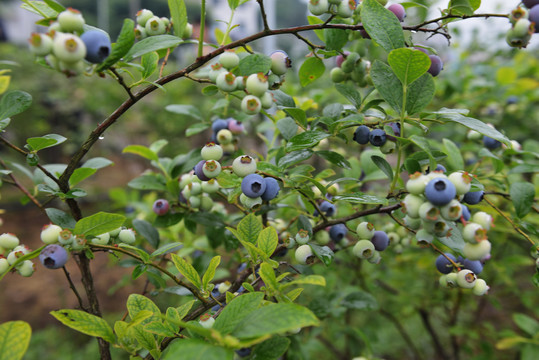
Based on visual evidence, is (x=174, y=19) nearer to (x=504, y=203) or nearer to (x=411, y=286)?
(x=504, y=203)

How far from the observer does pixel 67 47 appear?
45 centimetres

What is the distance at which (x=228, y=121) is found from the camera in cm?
98

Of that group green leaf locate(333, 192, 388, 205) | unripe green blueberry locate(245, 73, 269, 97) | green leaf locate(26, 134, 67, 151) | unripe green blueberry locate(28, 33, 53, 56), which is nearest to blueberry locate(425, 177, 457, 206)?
green leaf locate(333, 192, 388, 205)

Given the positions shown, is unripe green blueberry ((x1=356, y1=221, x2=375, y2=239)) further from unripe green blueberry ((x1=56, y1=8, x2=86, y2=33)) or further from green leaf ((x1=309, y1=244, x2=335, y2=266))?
unripe green blueberry ((x1=56, y1=8, x2=86, y2=33))

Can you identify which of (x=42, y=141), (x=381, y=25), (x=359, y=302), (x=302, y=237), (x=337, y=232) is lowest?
(x=359, y=302)

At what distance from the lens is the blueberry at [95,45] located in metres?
0.48

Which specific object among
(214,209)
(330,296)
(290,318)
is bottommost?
(330,296)

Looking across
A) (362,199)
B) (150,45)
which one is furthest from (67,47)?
(362,199)

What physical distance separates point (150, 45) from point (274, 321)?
0.46 m

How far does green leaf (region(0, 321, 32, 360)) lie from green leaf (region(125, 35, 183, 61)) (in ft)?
1.38

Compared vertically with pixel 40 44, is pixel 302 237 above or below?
below

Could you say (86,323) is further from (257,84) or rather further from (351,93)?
(351,93)

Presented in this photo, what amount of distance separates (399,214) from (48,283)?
4.08 meters

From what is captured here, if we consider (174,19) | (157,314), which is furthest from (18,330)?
(174,19)
